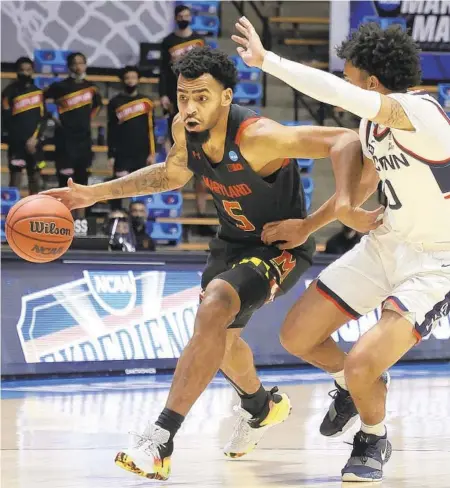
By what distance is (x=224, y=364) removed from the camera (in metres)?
5.70

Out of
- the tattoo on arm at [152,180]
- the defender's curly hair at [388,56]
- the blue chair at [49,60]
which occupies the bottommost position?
the blue chair at [49,60]

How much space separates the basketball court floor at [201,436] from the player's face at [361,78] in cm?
184

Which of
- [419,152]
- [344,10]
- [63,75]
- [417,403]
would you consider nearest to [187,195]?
[63,75]

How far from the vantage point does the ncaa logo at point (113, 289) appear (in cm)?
982

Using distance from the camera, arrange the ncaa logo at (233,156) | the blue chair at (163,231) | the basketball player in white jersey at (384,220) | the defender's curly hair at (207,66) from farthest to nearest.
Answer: the blue chair at (163,231) < the ncaa logo at (233,156) < the defender's curly hair at (207,66) < the basketball player in white jersey at (384,220)

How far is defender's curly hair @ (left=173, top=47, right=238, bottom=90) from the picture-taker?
16.7ft

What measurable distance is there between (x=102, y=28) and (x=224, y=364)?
10202 mm

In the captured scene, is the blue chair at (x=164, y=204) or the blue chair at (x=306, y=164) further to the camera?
the blue chair at (x=306, y=164)

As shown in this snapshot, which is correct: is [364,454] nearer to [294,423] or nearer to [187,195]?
[294,423]

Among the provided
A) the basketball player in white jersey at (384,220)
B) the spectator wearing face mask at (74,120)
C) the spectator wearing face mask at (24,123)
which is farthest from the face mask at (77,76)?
the basketball player in white jersey at (384,220)

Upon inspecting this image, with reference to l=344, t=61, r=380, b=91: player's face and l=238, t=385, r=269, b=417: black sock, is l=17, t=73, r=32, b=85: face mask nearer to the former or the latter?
l=238, t=385, r=269, b=417: black sock

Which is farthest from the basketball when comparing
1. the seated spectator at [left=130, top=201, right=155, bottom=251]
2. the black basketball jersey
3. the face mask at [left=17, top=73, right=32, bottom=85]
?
the face mask at [left=17, top=73, right=32, bottom=85]

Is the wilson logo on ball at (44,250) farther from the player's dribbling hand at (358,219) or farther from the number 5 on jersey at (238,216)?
the player's dribbling hand at (358,219)

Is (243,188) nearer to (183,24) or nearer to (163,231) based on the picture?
(163,231)
